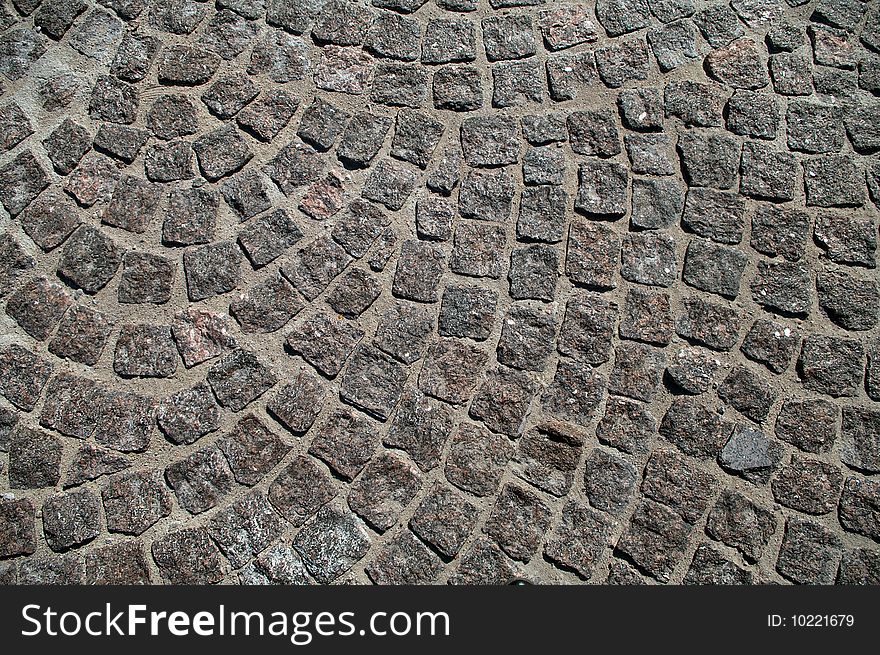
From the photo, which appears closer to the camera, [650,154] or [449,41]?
[650,154]

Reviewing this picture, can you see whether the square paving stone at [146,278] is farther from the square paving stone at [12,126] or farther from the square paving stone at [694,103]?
the square paving stone at [694,103]

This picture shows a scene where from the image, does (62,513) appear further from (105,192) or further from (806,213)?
(806,213)

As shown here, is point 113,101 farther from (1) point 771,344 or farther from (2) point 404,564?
(1) point 771,344

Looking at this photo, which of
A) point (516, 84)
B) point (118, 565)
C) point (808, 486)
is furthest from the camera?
point (516, 84)

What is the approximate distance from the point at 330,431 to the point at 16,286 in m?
1.72

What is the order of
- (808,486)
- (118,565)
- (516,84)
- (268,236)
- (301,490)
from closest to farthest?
(118,565)
(301,490)
(808,486)
(268,236)
(516,84)

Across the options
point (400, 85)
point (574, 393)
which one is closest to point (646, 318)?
point (574, 393)

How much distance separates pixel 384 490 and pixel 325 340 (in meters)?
0.79

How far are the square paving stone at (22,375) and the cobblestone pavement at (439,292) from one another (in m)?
0.01

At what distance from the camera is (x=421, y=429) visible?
3.99 metres

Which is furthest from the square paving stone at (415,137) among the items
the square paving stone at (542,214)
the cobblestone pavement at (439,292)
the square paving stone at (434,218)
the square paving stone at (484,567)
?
the square paving stone at (484,567)

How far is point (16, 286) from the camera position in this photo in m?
4.09

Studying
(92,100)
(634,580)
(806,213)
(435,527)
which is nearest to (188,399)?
(435,527)

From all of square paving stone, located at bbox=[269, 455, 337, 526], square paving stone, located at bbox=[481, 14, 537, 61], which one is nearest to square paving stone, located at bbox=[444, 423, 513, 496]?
square paving stone, located at bbox=[269, 455, 337, 526]
